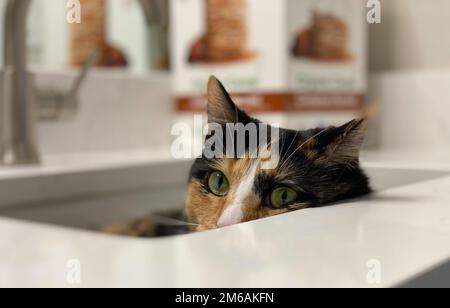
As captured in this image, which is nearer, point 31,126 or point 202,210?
point 202,210

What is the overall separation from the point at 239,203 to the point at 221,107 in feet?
0.22

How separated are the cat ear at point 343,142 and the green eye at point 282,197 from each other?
0.03 m

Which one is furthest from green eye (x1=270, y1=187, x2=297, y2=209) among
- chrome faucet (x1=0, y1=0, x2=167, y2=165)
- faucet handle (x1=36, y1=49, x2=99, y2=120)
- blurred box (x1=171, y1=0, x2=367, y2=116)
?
faucet handle (x1=36, y1=49, x2=99, y2=120)

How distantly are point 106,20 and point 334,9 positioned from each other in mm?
671

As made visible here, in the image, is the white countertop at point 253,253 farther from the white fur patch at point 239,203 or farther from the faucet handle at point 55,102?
the faucet handle at point 55,102

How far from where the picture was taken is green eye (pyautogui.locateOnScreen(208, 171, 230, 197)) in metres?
0.41

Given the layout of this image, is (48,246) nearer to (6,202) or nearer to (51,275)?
(51,275)

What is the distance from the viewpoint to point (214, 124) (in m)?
0.39

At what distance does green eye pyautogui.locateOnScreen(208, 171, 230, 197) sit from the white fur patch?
17 mm
